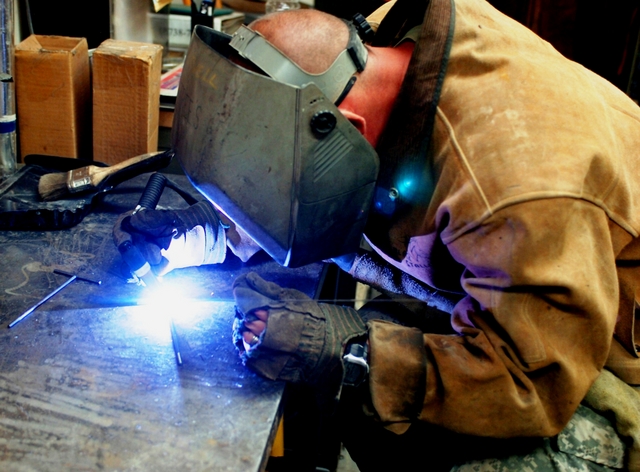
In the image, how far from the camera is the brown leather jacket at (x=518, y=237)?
1045mm

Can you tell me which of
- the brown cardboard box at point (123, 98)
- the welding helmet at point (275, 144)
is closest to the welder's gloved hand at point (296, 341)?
the welding helmet at point (275, 144)

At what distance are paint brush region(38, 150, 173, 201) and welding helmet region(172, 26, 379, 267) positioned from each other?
78 centimetres

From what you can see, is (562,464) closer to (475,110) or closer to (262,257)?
(475,110)

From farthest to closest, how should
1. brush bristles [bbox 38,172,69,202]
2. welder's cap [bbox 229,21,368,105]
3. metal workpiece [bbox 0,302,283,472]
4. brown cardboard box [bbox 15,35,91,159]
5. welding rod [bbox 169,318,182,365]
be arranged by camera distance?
1. brown cardboard box [bbox 15,35,91,159]
2. brush bristles [bbox 38,172,69,202]
3. welding rod [bbox 169,318,182,365]
4. welder's cap [bbox 229,21,368,105]
5. metal workpiece [bbox 0,302,283,472]

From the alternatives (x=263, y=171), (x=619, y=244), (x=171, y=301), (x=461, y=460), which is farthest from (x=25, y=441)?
(x=619, y=244)

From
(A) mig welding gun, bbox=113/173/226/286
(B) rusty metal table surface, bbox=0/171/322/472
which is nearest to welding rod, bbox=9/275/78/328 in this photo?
Result: (B) rusty metal table surface, bbox=0/171/322/472

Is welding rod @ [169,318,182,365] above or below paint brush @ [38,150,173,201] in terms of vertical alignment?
below

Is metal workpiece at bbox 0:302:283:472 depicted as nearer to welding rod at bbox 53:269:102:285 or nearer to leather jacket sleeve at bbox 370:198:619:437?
welding rod at bbox 53:269:102:285

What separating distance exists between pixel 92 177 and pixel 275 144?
108 centimetres

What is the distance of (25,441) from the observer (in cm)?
100

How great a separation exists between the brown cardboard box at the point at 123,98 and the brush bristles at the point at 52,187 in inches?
16.0

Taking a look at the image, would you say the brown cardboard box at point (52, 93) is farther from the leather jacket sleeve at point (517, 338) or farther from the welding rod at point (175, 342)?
the leather jacket sleeve at point (517, 338)

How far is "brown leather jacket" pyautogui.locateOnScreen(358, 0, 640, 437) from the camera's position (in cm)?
104

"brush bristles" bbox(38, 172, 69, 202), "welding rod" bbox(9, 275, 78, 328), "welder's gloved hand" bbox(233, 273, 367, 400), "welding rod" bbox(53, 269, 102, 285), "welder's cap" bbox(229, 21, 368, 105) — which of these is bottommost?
"welding rod" bbox(53, 269, 102, 285)
